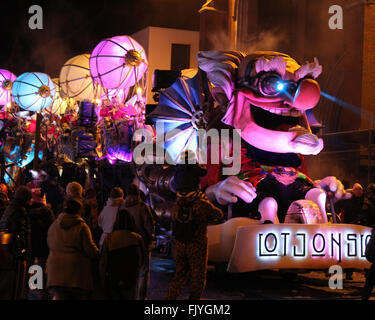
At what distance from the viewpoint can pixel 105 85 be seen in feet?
→ 44.3

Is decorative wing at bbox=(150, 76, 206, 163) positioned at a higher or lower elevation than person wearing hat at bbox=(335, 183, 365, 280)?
higher

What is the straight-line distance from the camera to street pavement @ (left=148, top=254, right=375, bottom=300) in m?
7.23

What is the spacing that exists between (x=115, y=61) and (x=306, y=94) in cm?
616

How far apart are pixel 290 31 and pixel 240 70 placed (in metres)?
13.8

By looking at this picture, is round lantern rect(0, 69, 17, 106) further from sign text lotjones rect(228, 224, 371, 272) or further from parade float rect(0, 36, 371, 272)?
sign text lotjones rect(228, 224, 371, 272)

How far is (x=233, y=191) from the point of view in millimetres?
7445

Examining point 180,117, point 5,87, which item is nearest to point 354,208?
point 180,117

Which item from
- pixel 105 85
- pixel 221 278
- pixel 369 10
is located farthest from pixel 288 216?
pixel 369 10

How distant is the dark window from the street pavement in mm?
18877

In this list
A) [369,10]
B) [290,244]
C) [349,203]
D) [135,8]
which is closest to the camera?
[290,244]

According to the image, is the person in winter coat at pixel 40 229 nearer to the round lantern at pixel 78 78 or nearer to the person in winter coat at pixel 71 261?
the person in winter coat at pixel 71 261

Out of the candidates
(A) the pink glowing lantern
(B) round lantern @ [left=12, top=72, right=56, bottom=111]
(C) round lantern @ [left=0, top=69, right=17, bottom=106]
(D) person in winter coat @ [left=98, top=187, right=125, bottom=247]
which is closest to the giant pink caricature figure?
(D) person in winter coat @ [left=98, top=187, right=125, bottom=247]
